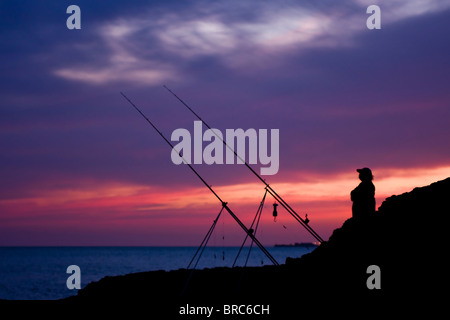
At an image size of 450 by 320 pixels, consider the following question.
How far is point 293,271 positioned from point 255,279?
1.65 metres

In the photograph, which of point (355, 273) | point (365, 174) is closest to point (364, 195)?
point (365, 174)

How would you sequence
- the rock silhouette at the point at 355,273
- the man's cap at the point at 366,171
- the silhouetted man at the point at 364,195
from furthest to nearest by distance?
the man's cap at the point at 366,171 → the silhouetted man at the point at 364,195 → the rock silhouette at the point at 355,273

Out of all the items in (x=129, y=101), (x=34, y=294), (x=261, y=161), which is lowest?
(x=34, y=294)

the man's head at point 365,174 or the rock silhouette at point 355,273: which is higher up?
the man's head at point 365,174

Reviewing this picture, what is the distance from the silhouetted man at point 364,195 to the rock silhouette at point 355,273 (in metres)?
0.24

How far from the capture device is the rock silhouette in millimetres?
11391

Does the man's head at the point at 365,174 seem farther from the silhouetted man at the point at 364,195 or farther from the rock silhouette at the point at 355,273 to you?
the rock silhouette at the point at 355,273

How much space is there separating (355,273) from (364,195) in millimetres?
1755

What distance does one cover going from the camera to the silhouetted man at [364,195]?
12695 millimetres

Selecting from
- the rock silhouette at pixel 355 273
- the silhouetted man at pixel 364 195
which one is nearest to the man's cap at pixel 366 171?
the silhouetted man at pixel 364 195

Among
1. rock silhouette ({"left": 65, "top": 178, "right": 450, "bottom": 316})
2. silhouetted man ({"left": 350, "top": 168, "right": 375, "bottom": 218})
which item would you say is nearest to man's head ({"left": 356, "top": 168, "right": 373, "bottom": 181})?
silhouetted man ({"left": 350, "top": 168, "right": 375, "bottom": 218})
